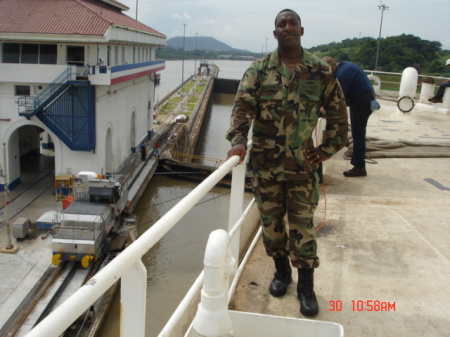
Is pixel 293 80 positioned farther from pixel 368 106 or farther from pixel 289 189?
pixel 368 106

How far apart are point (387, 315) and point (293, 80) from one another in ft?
4.95

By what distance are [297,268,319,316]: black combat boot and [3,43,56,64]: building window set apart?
52.0ft

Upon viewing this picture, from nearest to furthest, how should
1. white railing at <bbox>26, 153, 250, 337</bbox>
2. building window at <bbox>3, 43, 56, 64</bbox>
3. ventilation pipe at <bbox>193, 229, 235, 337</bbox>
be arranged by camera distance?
white railing at <bbox>26, 153, 250, 337</bbox> → ventilation pipe at <bbox>193, 229, 235, 337</bbox> → building window at <bbox>3, 43, 56, 64</bbox>

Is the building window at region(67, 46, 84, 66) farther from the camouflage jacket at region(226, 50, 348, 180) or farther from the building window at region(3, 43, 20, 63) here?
the camouflage jacket at region(226, 50, 348, 180)

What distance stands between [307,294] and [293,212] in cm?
53

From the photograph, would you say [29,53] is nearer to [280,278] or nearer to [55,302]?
[55,302]

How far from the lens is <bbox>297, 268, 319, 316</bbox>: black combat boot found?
2.88 meters

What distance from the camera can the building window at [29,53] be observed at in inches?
659

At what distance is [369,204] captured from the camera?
5215 millimetres

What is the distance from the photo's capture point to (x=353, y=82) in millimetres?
5887

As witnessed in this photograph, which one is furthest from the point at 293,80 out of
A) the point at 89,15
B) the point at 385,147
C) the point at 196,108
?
the point at 196,108
